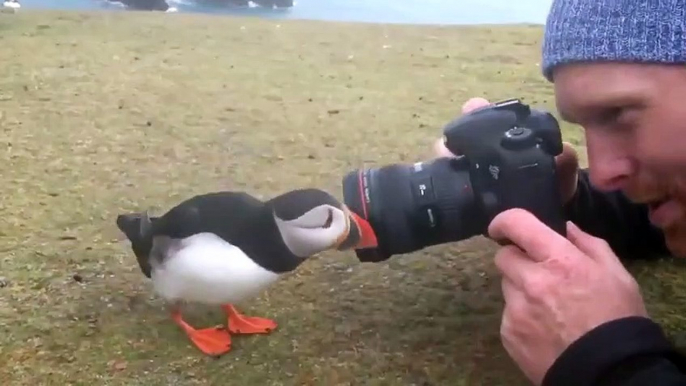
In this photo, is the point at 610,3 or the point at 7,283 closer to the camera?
the point at 610,3

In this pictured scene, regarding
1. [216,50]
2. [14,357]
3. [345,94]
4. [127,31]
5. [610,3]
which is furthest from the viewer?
[127,31]

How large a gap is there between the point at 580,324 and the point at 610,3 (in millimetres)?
192

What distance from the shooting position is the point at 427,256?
0.85 metres

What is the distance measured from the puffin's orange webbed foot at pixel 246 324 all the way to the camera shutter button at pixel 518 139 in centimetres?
25

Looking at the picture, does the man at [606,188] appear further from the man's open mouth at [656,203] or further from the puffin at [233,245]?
the puffin at [233,245]

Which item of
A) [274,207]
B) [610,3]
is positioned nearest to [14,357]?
[274,207]

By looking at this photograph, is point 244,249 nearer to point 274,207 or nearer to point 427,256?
point 274,207

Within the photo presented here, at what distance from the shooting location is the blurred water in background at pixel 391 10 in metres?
2.76

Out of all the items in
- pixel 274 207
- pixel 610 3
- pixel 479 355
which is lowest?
pixel 479 355

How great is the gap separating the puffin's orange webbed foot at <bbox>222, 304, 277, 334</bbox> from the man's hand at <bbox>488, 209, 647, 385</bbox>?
0.23 m

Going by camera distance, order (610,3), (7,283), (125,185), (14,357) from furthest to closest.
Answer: (125,185), (7,283), (14,357), (610,3)

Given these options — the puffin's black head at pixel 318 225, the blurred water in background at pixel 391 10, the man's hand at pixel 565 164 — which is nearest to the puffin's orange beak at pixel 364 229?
the puffin's black head at pixel 318 225

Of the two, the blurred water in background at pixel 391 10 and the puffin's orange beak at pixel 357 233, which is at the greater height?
the puffin's orange beak at pixel 357 233

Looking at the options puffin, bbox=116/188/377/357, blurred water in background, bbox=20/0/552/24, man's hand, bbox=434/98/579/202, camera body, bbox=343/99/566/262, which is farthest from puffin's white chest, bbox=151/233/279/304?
blurred water in background, bbox=20/0/552/24
